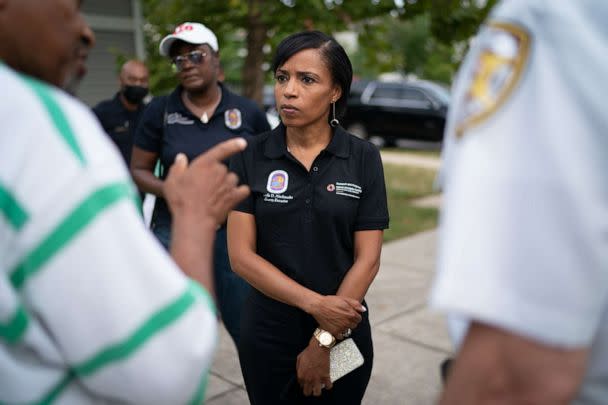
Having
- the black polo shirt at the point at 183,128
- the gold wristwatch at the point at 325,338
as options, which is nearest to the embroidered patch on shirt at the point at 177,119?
the black polo shirt at the point at 183,128

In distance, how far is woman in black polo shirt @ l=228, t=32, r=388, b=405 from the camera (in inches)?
91.0

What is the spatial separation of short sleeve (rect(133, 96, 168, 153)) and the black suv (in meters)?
13.1

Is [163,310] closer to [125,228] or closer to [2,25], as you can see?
[125,228]

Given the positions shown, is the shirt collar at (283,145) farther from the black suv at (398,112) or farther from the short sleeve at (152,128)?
the black suv at (398,112)

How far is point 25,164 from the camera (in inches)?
35.5

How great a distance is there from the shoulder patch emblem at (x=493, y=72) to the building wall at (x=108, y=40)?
9.48 meters

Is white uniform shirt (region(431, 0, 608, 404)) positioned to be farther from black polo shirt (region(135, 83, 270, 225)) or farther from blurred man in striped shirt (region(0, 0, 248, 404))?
black polo shirt (region(135, 83, 270, 225))

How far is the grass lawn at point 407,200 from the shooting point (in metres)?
7.76

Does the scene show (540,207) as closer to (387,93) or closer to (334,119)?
(334,119)

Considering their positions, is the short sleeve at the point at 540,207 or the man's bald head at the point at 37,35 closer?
the short sleeve at the point at 540,207

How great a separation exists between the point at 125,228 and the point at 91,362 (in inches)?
9.2

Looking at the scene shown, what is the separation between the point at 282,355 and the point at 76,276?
159 cm

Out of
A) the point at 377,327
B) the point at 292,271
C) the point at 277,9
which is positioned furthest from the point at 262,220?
the point at 277,9

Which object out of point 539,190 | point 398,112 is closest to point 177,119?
point 539,190
